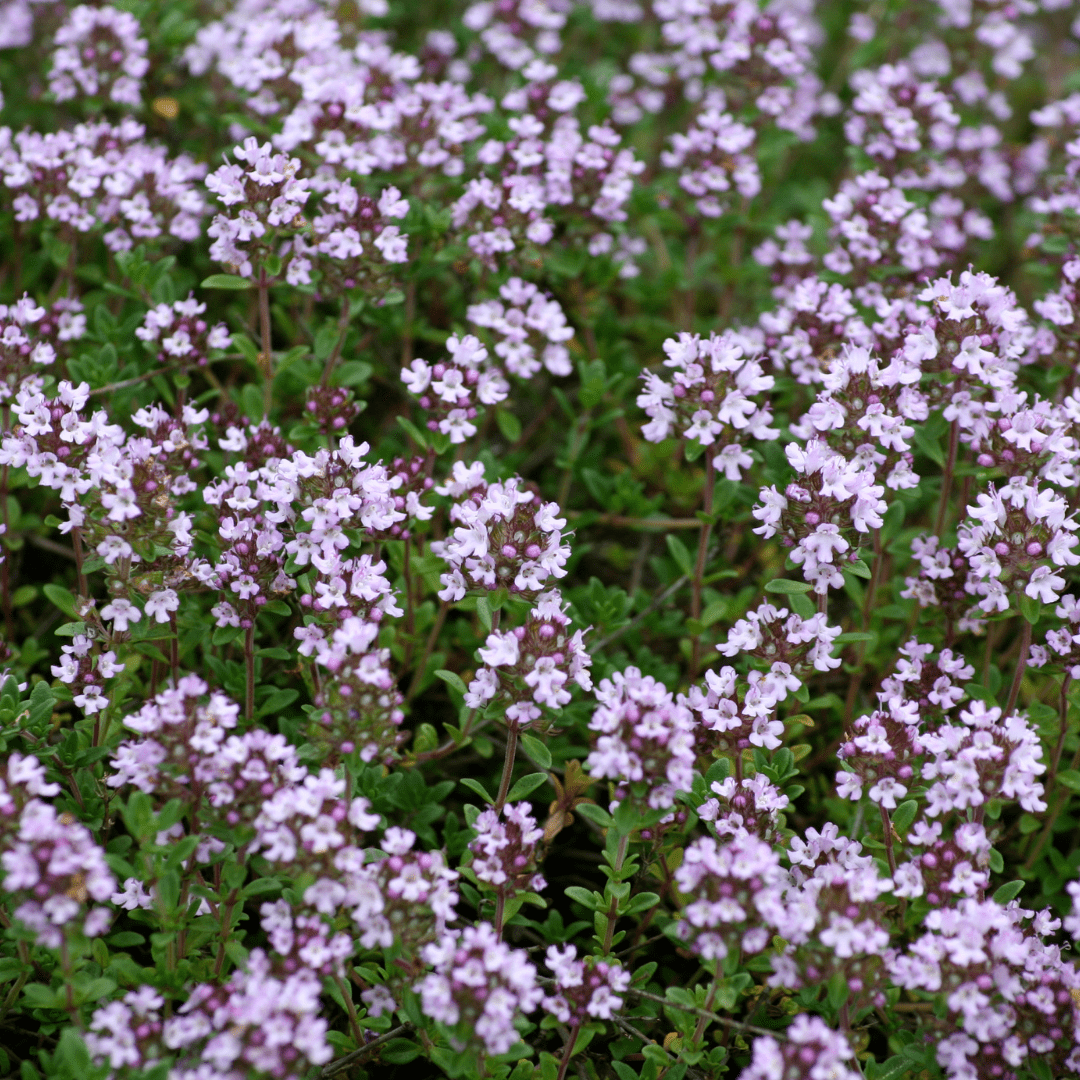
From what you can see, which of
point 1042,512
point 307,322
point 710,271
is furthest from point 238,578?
point 710,271

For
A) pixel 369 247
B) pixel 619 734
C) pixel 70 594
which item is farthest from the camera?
pixel 369 247

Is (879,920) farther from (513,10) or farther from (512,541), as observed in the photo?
(513,10)

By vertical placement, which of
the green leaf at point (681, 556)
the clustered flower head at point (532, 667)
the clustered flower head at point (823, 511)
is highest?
the green leaf at point (681, 556)

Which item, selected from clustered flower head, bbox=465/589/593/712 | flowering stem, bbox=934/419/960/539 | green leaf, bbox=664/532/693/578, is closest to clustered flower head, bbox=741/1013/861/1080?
clustered flower head, bbox=465/589/593/712

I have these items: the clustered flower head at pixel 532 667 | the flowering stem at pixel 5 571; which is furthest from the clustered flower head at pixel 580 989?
the flowering stem at pixel 5 571

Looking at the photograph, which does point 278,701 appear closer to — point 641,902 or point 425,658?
point 425,658

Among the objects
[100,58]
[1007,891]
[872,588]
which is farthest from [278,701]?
[100,58]

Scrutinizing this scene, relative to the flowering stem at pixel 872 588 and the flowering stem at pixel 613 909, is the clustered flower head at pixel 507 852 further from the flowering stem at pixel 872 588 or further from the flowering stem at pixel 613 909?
the flowering stem at pixel 872 588
